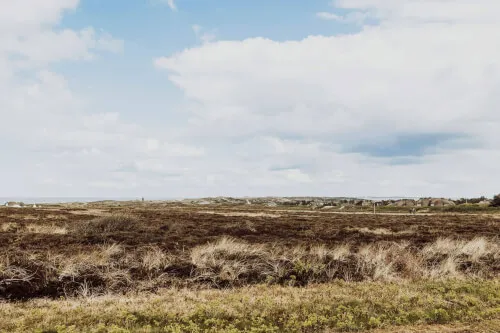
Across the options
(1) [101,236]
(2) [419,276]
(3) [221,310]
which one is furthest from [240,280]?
(1) [101,236]

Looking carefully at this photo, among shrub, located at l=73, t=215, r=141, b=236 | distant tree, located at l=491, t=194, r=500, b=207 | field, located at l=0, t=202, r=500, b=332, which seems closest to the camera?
field, located at l=0, t=202, r=500, b=332

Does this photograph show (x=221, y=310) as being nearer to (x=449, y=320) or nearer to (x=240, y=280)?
(x=240, y=280)

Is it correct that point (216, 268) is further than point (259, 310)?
Yes

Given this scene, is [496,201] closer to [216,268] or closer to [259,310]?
[216,268]

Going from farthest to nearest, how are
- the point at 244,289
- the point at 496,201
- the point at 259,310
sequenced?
the point at 496,201, the point at 244,289, the point at 259,310

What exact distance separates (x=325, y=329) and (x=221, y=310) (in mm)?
2567

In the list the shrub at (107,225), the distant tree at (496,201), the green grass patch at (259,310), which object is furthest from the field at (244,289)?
the distant tree at (496,201)

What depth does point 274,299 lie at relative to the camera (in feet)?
36.9

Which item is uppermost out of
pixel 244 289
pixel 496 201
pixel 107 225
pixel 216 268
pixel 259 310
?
pixel 496 201

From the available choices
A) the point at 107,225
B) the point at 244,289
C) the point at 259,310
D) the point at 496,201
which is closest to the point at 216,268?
the point at 244,289

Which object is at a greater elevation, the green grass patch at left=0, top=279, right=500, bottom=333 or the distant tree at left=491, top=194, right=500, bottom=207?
the distant tree at left=491, top=194, right=500, bottom=207

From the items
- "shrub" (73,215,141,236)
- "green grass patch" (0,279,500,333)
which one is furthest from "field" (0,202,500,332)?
"shrub" (73,215,141,236)

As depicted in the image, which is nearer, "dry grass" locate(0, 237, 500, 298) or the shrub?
"dry grass" locate(0, 237, 500, 298)

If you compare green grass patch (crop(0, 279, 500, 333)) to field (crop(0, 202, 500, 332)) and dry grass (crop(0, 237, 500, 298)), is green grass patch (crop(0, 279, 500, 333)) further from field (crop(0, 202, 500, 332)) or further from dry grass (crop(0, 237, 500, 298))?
dry grass (crop(0, 237, 500, 298))
